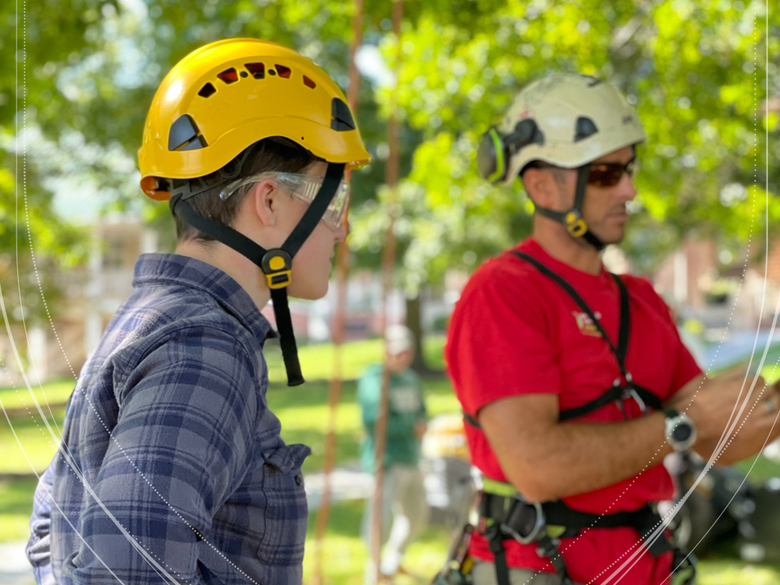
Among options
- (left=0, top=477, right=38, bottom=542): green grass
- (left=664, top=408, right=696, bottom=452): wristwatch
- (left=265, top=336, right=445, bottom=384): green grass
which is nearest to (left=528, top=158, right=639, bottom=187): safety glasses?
(left=664, top=408, right=696, bottom=452): wristwatch

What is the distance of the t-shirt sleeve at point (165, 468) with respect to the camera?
1.20 meters

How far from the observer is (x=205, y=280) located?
4.96ft

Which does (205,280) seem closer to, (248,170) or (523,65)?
(248,170)

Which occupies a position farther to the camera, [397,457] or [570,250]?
[397,457]

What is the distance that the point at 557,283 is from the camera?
255 cm

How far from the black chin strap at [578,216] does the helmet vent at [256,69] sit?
4.37 ft

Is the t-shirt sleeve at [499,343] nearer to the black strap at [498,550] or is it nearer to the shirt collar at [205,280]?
the black strap at [498,550]

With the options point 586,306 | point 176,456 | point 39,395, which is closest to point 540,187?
point 586,306

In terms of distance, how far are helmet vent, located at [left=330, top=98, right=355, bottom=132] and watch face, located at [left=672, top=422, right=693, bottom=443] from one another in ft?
4.08

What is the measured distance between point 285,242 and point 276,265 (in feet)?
0.16

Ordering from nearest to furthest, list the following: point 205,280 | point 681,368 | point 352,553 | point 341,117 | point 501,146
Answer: point 205,280 → point 341,117 → point 681,368 → point 501,146 → point 352,553

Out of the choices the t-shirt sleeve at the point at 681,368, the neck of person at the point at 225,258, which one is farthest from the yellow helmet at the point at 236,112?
the t-shirt sleeve at the point at 681,368

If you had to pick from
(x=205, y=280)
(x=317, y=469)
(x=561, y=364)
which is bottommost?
(x=317, y=469)

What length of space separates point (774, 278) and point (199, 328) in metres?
2.25
